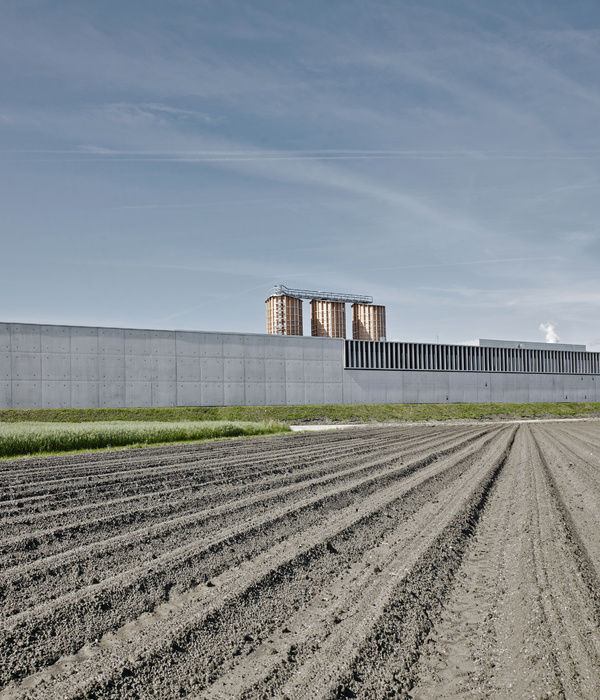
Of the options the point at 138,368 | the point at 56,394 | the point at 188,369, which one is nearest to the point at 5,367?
the point at 56,394

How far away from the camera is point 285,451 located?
2123 cm

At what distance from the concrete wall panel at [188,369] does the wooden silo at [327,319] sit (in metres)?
27.4

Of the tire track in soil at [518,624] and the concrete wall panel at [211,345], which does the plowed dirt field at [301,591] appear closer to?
the tire track in soil at [518,624]

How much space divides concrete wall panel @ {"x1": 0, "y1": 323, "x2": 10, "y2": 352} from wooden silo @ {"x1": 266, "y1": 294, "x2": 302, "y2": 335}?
1378 inches

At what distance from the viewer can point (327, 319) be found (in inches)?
2955

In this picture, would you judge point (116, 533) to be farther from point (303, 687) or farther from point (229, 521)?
point (303, 687)

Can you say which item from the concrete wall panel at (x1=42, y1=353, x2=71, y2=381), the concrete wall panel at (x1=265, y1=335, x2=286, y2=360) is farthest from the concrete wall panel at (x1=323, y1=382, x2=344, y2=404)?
the concrete wall panel at (x1=42, y1=353, x2=71, y2=381)

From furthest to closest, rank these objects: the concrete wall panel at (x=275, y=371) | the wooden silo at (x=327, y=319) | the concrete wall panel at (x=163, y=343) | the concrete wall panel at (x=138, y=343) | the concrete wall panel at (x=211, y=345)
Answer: the wooden silo at (x=327, y=319) → the concrete wall panel at (x=275, y=371) → the concrete wall panel at (x=211, y=345) → the concrete wall panel at (x=163, y=343) → the concrete wall panel at (x=138, y=343)

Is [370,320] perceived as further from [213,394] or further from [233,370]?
[213,394]

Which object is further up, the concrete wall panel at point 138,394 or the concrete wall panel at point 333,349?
the concrete wall panel at point 333,349

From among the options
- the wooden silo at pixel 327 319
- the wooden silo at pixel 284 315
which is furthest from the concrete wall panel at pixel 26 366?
the wooden silo at pixel 327 319

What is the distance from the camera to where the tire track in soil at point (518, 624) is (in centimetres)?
438

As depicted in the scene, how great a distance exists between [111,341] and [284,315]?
2954 cm

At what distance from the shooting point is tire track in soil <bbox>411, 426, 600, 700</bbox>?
4375 millimetres
